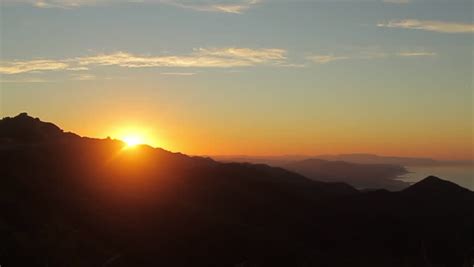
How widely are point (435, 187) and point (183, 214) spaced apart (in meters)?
53.0

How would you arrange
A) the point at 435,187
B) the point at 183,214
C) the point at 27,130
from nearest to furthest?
the point at 183,214 → the point at 27,130 → the point at 435,187

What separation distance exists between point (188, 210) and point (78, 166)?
59.2 feet

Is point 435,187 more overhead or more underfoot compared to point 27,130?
more underfoot

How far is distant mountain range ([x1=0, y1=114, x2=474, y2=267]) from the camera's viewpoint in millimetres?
50312

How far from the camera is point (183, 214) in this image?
6362cm

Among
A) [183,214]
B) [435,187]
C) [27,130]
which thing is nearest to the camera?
[183,214]

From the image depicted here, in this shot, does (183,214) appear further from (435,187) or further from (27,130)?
(435,187)

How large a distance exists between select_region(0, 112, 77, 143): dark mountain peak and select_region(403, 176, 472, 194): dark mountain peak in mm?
60523

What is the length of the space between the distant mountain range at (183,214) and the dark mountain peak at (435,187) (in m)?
0.18

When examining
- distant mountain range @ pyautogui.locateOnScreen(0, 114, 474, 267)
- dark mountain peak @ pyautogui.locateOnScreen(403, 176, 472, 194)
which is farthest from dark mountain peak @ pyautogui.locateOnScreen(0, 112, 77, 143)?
dark mountain peak @ pyautogui.locateOnScreen(403, 176, 472, 194)

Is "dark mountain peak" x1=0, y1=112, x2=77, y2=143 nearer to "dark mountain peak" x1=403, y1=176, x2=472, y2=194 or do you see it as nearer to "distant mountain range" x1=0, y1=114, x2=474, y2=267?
"distant mountain range" x1=0, y1=114, x2=474, y2=267

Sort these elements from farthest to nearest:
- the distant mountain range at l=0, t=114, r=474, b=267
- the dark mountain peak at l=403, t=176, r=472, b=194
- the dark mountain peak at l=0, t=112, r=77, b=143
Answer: the dark mountain peak at l=403, t=176, r=472, b=194 → the dark mountain peak at l=0, t=112, r=77, b=143 → the distant mountain range at l=0, t=114, r=474, b=267

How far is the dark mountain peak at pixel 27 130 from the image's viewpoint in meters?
81.7


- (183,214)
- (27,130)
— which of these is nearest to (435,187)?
(183,214)
